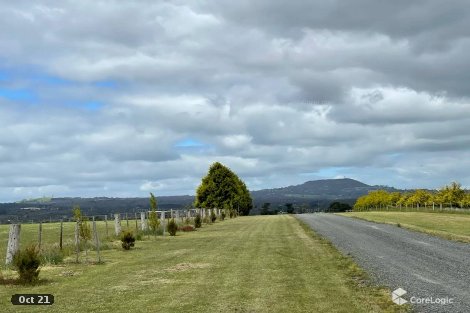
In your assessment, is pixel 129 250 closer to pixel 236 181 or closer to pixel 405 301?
pixel 405 301

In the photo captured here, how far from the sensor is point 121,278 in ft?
56.4

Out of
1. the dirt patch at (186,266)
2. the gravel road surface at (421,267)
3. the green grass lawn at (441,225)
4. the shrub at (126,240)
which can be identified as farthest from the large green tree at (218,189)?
the dirt patch at (186,266)

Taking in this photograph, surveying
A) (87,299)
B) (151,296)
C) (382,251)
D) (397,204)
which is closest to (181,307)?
(151,296)

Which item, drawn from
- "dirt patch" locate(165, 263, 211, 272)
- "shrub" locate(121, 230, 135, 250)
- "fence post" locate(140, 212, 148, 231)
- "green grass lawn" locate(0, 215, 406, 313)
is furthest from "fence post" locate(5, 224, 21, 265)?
"fence post" locate(140, 212, 148, 231)

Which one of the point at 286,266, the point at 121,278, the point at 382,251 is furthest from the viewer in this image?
the point at 382,251

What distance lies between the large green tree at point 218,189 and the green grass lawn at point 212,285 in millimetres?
80051

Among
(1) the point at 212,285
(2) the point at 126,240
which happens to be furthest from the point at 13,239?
(1) the point at 212,285

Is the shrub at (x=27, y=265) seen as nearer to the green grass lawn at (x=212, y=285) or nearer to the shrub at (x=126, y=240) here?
the green grass lawn at (x=212, y=285)

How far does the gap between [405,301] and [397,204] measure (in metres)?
131

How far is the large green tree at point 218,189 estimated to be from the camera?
343 feet

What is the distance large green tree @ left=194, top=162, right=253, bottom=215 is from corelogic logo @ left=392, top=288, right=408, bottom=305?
89.9 meters
